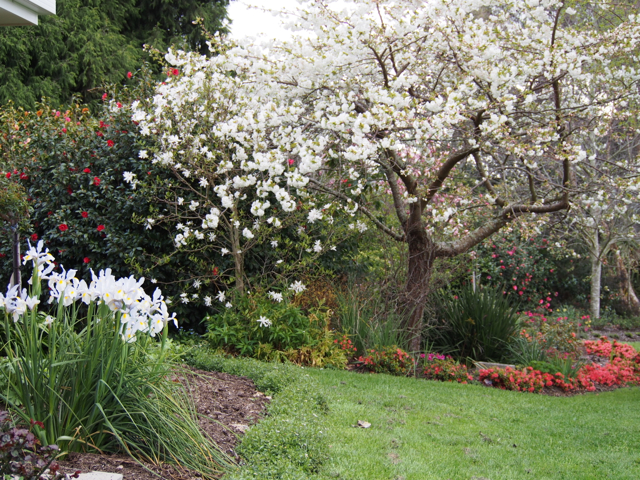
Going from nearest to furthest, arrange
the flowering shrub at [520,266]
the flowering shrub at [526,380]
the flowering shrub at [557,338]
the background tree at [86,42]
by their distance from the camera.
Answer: the flowering shrub at [526,380] → the flowering shrub at [557,338] → the flowering shrub at [520,266] → the background tree at [86,42]

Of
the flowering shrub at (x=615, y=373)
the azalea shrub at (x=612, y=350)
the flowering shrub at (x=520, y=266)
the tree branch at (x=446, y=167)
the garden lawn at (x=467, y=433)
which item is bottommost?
the garden lawn at (x=467, y=433)

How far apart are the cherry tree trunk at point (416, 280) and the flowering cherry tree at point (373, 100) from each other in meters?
0.03

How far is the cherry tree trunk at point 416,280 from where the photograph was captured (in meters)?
7.05

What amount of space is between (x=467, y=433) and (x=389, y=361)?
2089mm

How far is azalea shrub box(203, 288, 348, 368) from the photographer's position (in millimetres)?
5828

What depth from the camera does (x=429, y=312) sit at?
7738 mm

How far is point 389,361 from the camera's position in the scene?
20.4ft

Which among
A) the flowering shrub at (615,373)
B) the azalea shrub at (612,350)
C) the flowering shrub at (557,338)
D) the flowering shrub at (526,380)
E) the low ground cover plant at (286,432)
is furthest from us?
the azalea shrub at (612,350)

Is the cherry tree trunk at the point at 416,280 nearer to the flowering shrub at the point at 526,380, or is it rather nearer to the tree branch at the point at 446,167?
the tree branch at the point at 446,167

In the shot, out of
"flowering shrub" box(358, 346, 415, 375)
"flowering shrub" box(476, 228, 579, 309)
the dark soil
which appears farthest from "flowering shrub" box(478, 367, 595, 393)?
"flowering shrub" box(476, 228, 579, 309)

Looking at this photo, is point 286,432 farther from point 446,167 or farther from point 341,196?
point 446,167

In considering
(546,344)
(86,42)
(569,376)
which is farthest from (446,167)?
(86,42)

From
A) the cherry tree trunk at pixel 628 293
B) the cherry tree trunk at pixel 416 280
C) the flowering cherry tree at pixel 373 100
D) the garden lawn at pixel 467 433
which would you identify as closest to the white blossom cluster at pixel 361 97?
the flowering cherry tree at pixel 373 100

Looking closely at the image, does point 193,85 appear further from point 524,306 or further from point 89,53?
point 89,53
